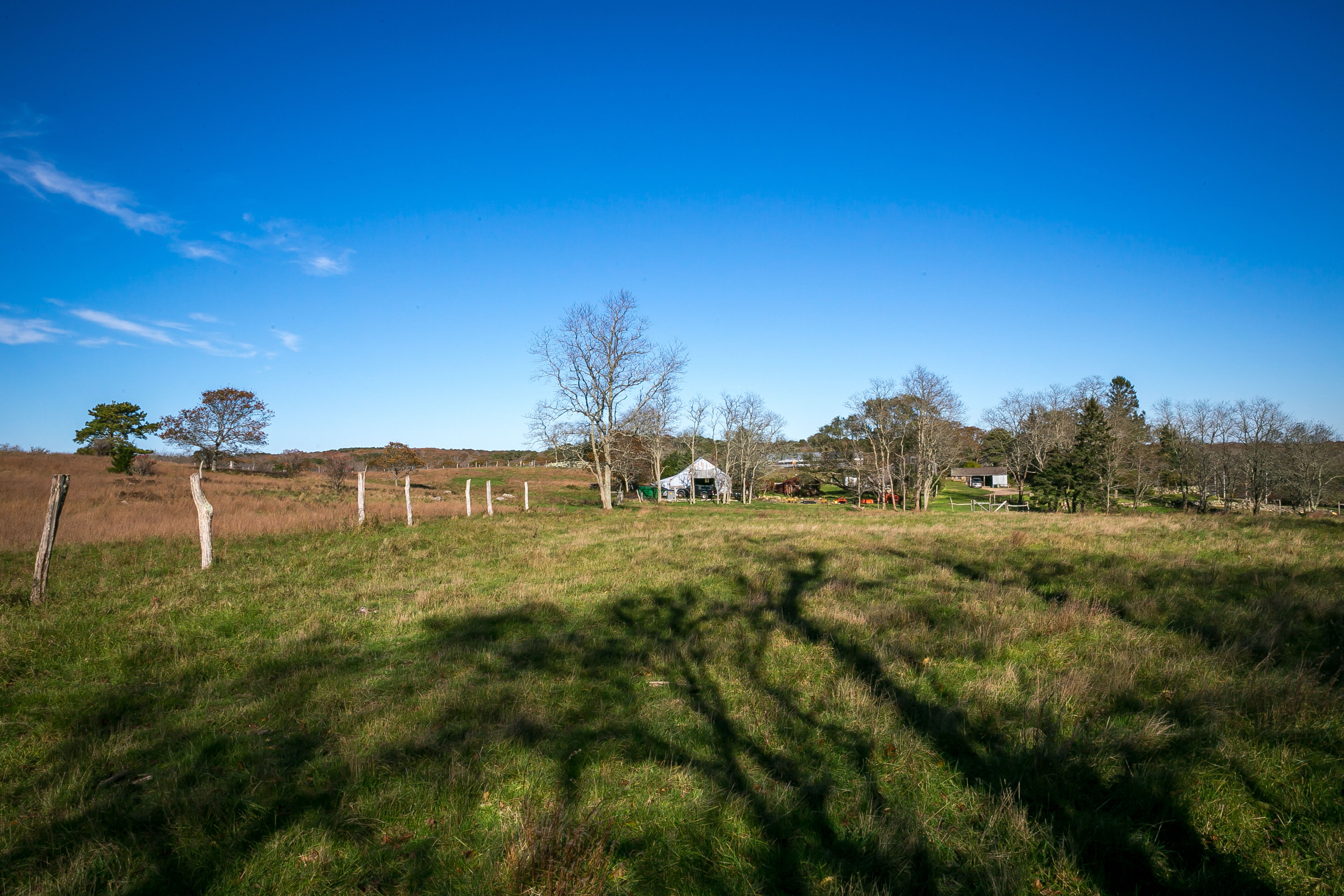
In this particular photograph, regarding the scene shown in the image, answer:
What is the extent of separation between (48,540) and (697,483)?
58.7 m

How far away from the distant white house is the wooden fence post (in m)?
92.7

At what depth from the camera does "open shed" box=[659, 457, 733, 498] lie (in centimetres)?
6319

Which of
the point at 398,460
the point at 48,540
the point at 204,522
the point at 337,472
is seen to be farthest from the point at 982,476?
the point at 48,540

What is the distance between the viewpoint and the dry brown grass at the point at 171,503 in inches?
623

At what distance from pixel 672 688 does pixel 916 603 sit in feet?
15.7

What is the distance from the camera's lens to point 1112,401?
72500 millimetres

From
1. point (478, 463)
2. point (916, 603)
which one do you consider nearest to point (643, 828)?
point (916, 603)

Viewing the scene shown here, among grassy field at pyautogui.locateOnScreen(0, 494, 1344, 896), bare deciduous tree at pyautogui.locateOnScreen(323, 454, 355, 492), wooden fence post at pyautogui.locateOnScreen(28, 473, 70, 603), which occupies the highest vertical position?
bare deciduous tree at pyautogui.locateOnScreen(323, 454, 355, 492)

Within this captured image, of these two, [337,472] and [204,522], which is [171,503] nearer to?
[204,522]

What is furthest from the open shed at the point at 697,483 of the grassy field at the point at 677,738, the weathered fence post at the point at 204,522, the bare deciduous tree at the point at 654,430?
the grassy field at the point at 677,738

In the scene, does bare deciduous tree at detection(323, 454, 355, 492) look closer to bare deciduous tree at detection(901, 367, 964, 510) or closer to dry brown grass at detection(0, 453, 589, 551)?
dry brown grass at detection(0, 453, 589, 551)

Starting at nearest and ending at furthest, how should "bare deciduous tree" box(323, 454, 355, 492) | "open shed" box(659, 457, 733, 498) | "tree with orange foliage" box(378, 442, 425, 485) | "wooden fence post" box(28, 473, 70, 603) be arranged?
"wooden fence post" box(28, 473, 70, 603)
"bare deciduous tree" box(323, 454, 355, 492)
"open shed" box(659, 457, 733, 498)
"tree with orange foliage" box(378, 442, 425, 485)

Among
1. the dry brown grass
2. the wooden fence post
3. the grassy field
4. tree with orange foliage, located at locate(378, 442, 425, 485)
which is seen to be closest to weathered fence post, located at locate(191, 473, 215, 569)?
the grassy field

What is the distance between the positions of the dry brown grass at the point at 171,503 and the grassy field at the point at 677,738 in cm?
711
